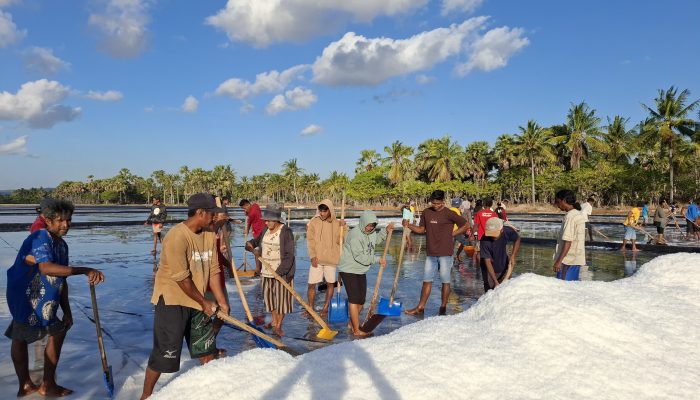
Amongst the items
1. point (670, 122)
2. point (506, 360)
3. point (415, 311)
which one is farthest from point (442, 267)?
point (670, 122)

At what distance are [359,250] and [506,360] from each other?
229 centimetres

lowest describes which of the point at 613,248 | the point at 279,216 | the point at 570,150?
the point at 613,248

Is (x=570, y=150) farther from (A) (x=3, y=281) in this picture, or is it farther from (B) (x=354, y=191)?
(A) (x=3, y=281)

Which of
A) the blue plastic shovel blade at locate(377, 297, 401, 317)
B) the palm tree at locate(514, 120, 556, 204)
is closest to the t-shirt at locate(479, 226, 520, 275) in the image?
the blue plastic shovel blade at locate(377, 297, 401, 317)

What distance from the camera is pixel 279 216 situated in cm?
533

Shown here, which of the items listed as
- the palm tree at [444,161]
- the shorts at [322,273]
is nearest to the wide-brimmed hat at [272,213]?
the shorts at [322,273]

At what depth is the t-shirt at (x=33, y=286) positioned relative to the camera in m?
3.26

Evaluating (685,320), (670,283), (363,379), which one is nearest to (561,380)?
(363,379)

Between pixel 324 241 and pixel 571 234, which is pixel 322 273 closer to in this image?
pixel 324 241

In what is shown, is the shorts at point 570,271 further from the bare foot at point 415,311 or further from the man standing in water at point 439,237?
the bare foot at point 415,311

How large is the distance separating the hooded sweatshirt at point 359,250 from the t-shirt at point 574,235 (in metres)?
2.45

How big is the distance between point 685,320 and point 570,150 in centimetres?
5359

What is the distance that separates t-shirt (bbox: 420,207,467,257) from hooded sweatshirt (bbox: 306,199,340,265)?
4.20 ft

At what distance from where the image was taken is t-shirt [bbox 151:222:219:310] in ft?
10.1
